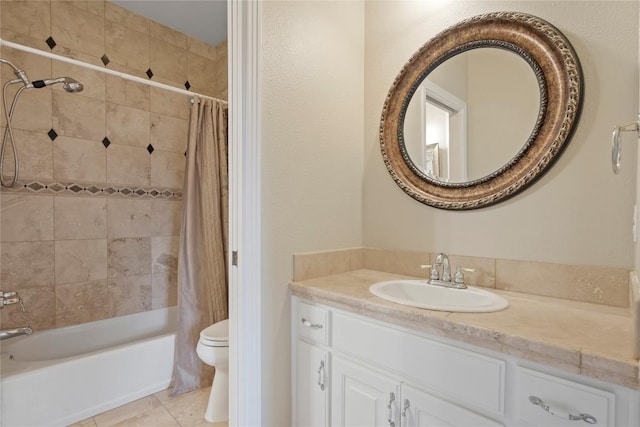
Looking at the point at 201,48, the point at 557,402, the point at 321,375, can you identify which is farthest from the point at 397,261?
the point at 201,48

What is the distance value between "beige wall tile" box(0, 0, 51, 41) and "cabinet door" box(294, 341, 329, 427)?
256 cm

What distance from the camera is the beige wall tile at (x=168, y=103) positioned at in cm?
249

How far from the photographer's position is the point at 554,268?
114cm

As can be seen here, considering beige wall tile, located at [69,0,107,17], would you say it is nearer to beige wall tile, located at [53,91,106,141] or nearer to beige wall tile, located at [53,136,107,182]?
beige wall tile, located at [53,91,106,141]

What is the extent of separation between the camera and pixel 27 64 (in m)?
1.97

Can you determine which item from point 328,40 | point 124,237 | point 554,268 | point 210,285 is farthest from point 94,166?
point 554,268

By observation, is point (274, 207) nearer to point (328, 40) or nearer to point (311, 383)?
point (311, 383)

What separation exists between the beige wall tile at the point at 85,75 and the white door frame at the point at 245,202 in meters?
1.58

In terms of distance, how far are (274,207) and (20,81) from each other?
1834 millimetres

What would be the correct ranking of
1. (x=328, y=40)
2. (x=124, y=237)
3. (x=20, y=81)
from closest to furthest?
(x=328, y=40) < (x=20, y=81) < (x=124, y=237)

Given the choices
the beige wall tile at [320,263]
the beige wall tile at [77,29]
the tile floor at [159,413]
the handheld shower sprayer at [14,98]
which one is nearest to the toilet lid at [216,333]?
the tile floor at [159,413]

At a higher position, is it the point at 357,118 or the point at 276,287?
the point at 357,118

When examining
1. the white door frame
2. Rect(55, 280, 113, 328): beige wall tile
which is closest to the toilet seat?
the white door frame

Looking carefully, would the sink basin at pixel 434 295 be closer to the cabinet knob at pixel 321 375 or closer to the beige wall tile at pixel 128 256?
the cabinet knob at pixel 321 375
